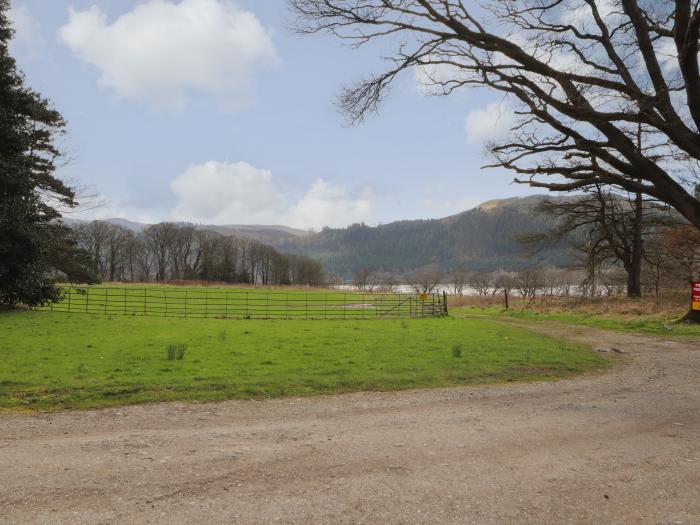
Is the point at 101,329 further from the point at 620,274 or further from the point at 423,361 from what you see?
the point at 620,274

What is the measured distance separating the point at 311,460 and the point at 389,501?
46.5 inches

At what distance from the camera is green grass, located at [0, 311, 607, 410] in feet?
25.7

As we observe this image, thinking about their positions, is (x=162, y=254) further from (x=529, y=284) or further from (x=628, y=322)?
(x=628, y=322)

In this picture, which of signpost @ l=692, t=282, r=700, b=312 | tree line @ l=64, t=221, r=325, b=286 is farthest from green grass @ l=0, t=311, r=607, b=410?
tree line @ l=64, t=221, r=325, b=286

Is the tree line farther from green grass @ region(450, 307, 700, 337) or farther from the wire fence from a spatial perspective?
green grass @ region(450, 307, 700, 337)

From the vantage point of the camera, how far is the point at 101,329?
58.5ft

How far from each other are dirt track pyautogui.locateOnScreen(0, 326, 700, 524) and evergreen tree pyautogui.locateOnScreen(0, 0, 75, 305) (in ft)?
73.6

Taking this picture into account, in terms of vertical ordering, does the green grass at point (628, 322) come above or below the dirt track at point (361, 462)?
below

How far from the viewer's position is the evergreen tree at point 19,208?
2386cm

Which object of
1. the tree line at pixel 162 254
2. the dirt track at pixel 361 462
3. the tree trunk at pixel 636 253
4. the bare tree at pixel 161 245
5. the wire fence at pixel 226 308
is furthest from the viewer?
the bare tree at pixel 161 245

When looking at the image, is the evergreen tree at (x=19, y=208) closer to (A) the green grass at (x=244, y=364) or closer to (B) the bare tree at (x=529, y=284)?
(A) the green grass at (x=244, y=364)

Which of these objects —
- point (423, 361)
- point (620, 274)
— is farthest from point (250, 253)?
point (423, 361)

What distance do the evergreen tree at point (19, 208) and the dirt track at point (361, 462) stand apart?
73.6 ft

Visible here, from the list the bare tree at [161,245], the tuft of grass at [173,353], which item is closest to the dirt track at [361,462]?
the tuft of grass at [173,353]
